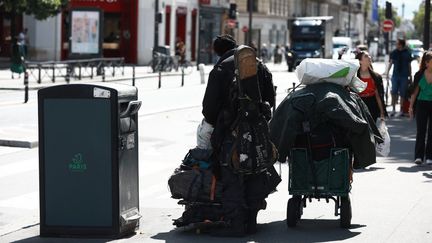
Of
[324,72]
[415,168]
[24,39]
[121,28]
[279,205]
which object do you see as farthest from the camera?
[121,28]

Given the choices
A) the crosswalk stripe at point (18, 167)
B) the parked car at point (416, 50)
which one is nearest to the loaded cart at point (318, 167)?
the crosswalk stripe at point (18, 167)

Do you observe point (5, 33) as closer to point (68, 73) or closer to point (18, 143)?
point (68, 73)

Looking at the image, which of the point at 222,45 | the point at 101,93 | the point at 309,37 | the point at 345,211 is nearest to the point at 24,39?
the point at 309,37

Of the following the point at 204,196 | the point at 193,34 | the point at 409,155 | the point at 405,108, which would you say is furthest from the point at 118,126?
the point at 193,34

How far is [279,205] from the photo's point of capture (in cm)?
1077

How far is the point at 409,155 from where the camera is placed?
15.9 m

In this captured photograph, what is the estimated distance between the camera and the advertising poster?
140ft

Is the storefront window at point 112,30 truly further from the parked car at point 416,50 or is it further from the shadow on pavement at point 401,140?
the shadow on pavement at point 401,140

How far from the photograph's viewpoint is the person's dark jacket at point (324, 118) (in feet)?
30.0

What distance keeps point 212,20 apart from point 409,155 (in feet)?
188

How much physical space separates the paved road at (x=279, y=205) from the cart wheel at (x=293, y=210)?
76mm

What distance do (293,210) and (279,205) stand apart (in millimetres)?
1495

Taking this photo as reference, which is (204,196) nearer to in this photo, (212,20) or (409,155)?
(409,155)

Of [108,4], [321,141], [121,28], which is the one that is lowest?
[321,141]
